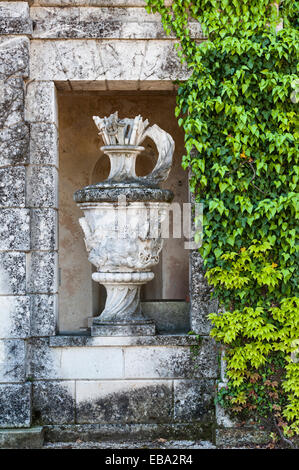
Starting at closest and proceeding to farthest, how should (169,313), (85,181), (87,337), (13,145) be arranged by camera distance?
(13,145) → (87,337) → (169,313) → (85,181)

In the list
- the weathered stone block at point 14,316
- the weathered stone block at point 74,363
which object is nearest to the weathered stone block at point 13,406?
the weathered stone block at point 74,363

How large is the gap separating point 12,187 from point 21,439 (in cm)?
175

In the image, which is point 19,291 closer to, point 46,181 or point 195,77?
point 46,181

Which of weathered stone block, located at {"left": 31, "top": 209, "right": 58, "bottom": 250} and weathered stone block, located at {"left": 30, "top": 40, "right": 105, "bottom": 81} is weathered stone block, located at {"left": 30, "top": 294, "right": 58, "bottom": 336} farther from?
weathered stone block, located at {"left": 30, "top": 40, "right": 105, "bottom": 81}

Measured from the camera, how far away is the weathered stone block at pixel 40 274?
4.75 metres

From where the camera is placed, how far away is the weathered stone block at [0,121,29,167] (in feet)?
15.3

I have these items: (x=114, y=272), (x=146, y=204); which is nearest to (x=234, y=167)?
(x=146, y=204)

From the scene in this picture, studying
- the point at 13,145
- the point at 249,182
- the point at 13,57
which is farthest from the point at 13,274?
the point at 249,182

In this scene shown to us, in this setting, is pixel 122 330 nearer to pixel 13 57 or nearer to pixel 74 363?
pixel 74 363

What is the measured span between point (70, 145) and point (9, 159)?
8.79 feet

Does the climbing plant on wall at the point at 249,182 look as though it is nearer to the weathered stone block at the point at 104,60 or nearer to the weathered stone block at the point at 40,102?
the weathered stone block at the point at 104,60

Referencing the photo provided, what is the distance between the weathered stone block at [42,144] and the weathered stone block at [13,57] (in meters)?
0.39

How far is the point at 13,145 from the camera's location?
184 inches

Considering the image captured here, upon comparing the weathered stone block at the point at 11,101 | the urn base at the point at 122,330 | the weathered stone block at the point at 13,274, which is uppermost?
the weathered stone block at the point at 11,101
